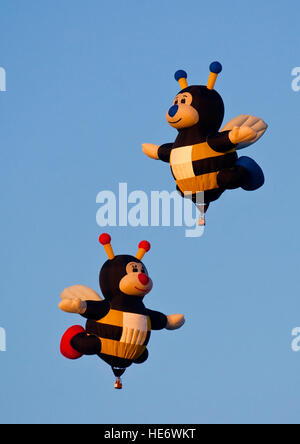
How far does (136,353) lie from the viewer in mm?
33000

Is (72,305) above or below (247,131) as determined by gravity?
below

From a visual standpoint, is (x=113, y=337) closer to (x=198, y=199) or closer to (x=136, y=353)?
(x=136, y=353)

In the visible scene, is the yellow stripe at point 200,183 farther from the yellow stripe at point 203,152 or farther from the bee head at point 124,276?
the bee head at point 124,276

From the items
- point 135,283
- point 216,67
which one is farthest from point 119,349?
point 216,67

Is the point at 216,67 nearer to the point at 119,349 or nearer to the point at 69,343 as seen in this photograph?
the point at 119,349

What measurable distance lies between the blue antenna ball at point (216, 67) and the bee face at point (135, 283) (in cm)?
398

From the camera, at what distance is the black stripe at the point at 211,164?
33531 mm

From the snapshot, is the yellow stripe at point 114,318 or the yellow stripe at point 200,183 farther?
the yellow stripe at point 200,183

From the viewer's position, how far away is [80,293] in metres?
33.7

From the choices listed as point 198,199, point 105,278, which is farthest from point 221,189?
point 105,278

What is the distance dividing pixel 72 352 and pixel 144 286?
184 centimetres

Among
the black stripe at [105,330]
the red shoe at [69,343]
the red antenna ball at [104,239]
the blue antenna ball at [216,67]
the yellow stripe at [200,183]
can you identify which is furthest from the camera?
the blue antenna ball at [216,67]

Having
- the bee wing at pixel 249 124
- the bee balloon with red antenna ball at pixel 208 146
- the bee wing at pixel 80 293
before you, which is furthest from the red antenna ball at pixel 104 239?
the bee wing at pixel 249 124

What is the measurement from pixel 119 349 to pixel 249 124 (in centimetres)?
473
